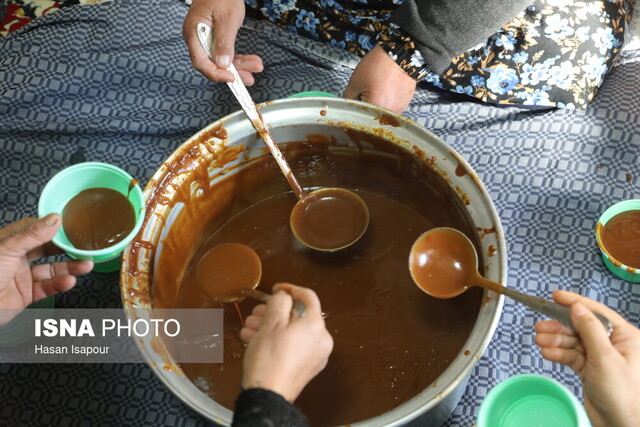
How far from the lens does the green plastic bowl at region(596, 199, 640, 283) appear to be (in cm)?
139

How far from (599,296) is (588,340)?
54 cm

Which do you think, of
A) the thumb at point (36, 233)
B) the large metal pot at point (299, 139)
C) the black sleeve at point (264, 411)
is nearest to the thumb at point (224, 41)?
the large metal pot at point (299, 139)

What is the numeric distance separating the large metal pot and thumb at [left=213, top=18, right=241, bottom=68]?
0.46 feet

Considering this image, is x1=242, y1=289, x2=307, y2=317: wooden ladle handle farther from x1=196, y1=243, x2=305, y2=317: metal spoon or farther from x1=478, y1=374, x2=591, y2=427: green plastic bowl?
x1=478, y1=374, x2=591, y2=427: green plastic bowl

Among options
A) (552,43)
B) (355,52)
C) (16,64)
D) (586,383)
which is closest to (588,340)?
(586,383)

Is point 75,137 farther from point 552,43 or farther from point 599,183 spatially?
point 599,183

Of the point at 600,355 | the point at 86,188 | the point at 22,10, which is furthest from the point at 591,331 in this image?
the point at 22,10

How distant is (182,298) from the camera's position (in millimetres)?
1355

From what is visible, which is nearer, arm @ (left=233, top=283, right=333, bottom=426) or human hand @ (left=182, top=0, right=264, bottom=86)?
arm @ (left=233, top=283, right=333, bottom=426)

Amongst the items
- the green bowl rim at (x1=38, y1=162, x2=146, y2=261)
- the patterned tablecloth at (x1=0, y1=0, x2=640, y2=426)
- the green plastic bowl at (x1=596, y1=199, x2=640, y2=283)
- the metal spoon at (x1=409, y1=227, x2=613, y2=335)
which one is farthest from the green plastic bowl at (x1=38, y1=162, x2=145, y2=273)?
the green plastic bowl at (x1=596, y1=199, x2=640, y2=283)

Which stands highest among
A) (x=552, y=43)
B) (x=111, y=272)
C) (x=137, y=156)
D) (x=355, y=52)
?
(x=552, y=43)

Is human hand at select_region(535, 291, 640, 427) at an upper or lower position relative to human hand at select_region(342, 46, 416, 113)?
lower

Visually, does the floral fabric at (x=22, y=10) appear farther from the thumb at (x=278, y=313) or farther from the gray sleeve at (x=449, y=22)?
the thumb at (x=278, y=313)

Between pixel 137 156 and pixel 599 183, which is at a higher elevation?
pixel 599 183
